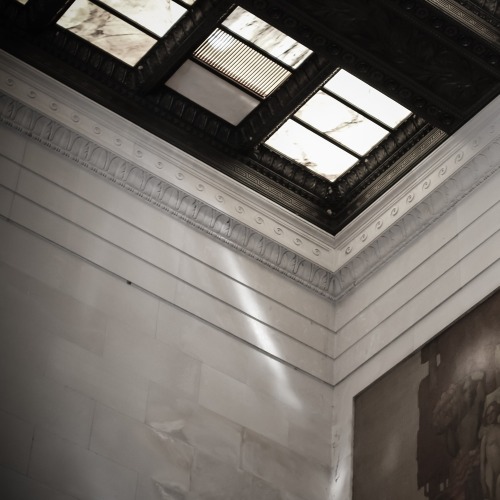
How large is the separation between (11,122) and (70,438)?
9.75 ft

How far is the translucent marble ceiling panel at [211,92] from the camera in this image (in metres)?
12.2

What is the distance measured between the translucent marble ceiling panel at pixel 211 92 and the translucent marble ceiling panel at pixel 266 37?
1.75 feet

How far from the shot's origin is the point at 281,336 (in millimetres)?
12195

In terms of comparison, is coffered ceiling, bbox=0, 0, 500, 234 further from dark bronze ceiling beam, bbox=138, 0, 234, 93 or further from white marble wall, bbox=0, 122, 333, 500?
white marble wall, bbox=0, 122, 333, 500

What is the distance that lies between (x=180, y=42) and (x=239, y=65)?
575mm

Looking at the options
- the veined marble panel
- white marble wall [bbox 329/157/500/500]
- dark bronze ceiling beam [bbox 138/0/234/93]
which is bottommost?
white marble wall [bbox 329/157/500/500]

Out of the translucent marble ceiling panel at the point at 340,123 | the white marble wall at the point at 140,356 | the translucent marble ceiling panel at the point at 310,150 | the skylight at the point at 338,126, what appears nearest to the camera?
the white marble wall at the point at 140,356

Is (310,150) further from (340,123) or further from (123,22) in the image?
(123,22)

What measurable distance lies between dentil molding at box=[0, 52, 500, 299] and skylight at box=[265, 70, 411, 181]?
0.49 meters

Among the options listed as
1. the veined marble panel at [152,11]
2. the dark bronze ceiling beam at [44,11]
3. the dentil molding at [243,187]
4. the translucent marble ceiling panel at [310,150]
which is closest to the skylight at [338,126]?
the translucent marble ceiling panel at [310,150]

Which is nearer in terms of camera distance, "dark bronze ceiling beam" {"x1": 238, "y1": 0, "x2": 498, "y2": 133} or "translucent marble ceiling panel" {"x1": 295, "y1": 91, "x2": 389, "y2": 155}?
"dark bronze ceiling beam" {"x1": 238, "y1": 0, "x2": 498, "y2": 133}

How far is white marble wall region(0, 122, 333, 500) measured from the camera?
405 inches

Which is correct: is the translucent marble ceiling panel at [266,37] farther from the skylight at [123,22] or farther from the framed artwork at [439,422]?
the framed artwork at [439,422]

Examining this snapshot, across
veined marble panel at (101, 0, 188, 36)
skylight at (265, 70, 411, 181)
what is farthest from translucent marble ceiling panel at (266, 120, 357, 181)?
veined marble panel at (101, 0, 188, 36)
